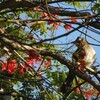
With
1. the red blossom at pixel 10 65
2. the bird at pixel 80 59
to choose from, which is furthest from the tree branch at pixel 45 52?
the red blossom at pixel 10 65

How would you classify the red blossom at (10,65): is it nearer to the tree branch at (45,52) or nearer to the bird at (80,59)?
the bird at (80,59)

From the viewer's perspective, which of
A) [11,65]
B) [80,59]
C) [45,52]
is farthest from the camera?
[11,65]

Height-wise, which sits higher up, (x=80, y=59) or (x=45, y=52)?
(x=80, y=59)

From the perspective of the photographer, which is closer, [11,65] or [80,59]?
[80,59]

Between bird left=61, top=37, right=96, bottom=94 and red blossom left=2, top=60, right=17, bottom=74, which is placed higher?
red blossom left=2, top=60, right=17, bottom=74

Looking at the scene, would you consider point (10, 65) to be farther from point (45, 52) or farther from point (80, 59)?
point (45, 52)

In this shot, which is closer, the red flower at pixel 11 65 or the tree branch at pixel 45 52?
the tree branch at pixel 45 52

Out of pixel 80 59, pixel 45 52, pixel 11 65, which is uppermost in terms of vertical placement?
pixel 11 65

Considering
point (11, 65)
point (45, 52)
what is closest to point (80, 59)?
point (45, 52)

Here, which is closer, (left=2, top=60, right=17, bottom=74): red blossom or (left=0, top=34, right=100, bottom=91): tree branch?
(left=0, top=34, right=100, bottom=91): tree branch

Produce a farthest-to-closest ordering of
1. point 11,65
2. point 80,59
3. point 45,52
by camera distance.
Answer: point 11,65
point 80,59
point 45,52

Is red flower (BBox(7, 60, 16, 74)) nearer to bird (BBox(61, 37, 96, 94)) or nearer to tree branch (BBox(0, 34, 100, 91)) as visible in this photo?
bird (BBox(61, 37, 96, 94))

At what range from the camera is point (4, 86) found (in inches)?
247

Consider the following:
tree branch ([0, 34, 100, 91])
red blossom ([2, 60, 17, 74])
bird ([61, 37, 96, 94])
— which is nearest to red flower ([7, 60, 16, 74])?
red blossom ([2, 60, 17, 74])
